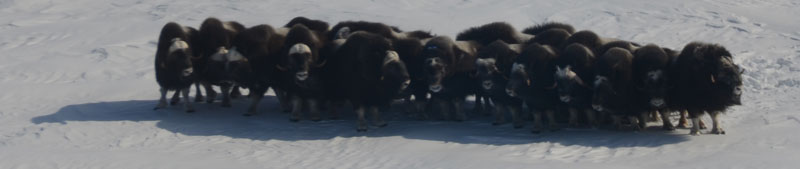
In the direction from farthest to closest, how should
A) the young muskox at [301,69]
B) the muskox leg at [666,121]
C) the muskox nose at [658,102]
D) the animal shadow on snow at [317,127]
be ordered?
the young muskox at [301,69] → the muskox leg at [666,121] → the animal shadow on snow at [317,127] → the muskox nose at [658,102]

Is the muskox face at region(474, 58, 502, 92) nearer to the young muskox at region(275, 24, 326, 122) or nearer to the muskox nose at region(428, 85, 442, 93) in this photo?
the muskox nose at region(428, 85, 442, 93)

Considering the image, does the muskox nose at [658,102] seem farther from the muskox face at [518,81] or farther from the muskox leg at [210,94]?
the muskox leg at [210,94]

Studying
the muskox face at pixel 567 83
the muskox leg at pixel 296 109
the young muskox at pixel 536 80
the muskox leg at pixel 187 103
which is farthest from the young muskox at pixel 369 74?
the muskox leg at pixel 187 103

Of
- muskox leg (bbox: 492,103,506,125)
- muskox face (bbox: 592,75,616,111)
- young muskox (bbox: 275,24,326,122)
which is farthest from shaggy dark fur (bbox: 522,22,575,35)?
young muskox (bbox: 275,24,326,122)

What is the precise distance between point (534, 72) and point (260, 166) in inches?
135

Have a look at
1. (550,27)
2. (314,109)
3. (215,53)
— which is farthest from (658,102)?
(215,53)

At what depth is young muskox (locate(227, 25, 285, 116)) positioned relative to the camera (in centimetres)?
1352

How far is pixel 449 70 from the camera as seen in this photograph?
13180 mm

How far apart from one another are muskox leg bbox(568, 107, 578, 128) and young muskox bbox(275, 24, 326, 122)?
2.96 metres

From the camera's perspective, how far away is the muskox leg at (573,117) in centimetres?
1273

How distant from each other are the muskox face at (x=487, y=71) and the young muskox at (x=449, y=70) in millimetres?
404

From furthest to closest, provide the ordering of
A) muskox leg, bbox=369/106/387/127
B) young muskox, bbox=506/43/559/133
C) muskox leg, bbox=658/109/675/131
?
muskox leg, bbox=369/106/387/127
young muskox, bbox=506/43/559/133
muskox leg, bbox=658/109/675/131

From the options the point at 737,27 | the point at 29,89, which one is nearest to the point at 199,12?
the point at 29,89

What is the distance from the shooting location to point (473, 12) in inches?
835
